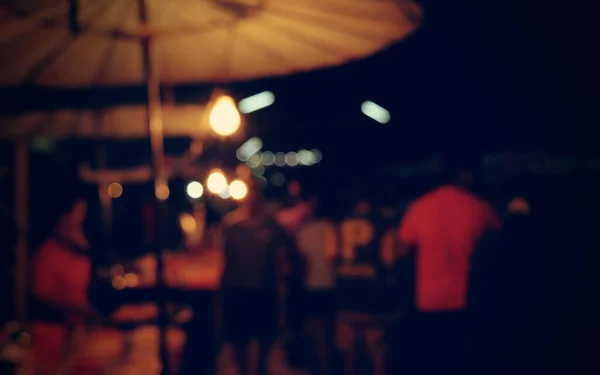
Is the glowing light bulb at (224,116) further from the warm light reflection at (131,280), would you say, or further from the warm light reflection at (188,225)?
the warm light reflection at (188,225)

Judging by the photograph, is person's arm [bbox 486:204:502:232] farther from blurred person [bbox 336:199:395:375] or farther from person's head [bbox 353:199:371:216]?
person's head [bbox 353:199:371:216]

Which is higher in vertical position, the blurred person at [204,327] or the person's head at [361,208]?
the person's head at [361,208]

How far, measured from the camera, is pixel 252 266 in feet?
17.5

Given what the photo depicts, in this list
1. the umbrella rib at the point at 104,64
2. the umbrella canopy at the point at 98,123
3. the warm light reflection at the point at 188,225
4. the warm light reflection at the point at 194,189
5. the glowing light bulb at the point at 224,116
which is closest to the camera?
the umbrella rib at the point at 104,64

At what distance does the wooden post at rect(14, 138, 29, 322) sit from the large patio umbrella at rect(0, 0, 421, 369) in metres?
2.91

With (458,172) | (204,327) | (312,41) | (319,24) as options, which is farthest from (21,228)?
(458,172)

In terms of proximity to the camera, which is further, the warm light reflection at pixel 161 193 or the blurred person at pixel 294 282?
the blurred person at pixel 294 282

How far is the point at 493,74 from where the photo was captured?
8258 mm

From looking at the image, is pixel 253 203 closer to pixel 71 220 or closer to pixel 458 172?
pixel 71 220

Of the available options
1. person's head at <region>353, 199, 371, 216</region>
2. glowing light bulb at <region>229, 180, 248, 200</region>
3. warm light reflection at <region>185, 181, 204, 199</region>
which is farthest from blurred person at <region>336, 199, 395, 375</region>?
warm light reflection at <region>185, 181, 204, 199</region>

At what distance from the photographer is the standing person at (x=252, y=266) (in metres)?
5.30

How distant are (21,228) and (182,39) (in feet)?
13.6

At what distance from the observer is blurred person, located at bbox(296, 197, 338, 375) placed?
630 centimetres

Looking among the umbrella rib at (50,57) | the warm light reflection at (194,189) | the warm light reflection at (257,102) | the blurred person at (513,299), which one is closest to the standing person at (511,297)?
the blurred person at (513,299)
